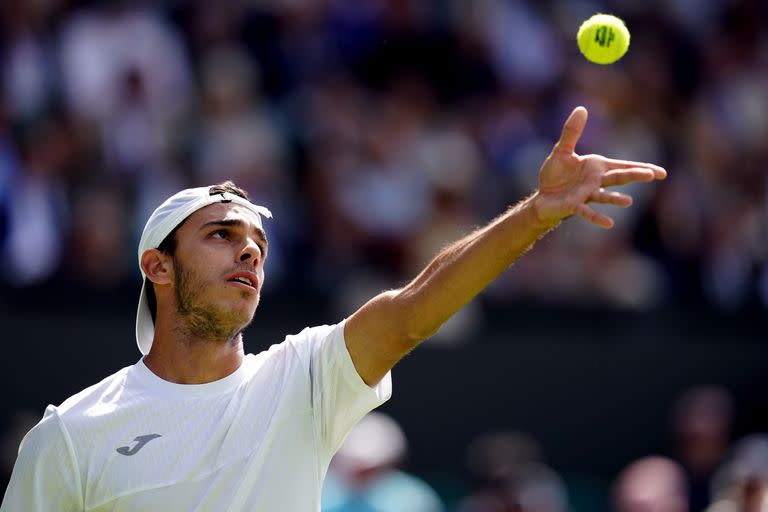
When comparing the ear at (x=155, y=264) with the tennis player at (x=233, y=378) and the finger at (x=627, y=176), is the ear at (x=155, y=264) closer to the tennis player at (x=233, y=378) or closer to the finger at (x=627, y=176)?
the tennis player at (x=233, y=378)

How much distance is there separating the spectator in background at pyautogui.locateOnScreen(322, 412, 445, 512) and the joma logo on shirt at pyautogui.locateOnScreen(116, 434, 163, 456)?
3.53m

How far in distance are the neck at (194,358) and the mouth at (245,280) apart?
161 millimetres

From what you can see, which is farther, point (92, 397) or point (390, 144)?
point (390, 144)

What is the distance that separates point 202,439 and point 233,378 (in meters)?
0.26

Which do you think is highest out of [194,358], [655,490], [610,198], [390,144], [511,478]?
[390,144]

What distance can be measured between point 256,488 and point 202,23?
730 cm

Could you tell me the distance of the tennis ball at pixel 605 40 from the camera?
4719 millimetres

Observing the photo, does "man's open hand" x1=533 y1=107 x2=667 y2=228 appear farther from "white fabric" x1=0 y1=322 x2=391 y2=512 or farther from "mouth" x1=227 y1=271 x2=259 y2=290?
"mouth" x1=227 y1=271 x2=259 y2=290

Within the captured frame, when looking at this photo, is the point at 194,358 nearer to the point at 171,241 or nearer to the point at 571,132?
the point at 171,241

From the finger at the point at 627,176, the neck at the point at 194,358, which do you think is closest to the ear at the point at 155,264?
the neck at the point at 194,358

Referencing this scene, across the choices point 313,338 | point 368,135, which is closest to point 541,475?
point 368,135

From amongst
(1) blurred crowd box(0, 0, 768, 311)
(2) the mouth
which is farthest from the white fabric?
(1) blurred crowd box(0, 0, 768, 311)

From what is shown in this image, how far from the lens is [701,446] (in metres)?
8.46

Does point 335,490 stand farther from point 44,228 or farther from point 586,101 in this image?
point 586,101
